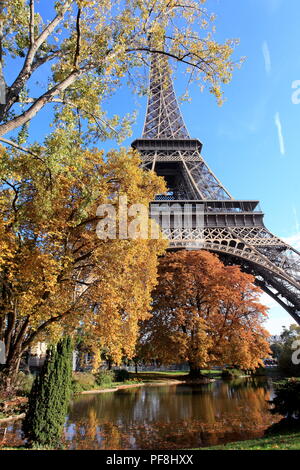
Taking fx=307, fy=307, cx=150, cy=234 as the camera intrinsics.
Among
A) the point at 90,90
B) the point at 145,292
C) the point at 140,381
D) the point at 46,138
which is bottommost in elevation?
the point at 140,381

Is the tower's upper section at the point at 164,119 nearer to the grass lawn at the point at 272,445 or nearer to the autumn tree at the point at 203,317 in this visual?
the autumn tree at the point at 203,317

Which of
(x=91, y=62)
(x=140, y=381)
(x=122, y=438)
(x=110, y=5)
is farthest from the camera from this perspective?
(x=140, y=381)

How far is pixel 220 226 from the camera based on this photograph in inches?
1257

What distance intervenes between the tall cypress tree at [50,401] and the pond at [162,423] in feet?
2.15

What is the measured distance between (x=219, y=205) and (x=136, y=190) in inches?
964

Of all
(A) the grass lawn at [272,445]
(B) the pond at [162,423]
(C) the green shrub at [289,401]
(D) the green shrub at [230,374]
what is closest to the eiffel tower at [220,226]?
(D) the green shrub at [230,374]

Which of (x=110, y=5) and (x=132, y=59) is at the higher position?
(x=110, y=5)

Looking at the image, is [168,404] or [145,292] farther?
[168,404]

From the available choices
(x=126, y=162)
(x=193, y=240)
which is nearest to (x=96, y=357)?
(x=126, y=162)

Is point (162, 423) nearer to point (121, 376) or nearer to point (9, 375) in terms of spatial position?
point (9, 375)

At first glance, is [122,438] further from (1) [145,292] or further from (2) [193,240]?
(2) [193,240]

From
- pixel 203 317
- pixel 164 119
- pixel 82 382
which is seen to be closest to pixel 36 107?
pixel 82 382

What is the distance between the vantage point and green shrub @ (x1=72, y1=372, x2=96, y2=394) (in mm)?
17989

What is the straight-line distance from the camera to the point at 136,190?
10.7m
